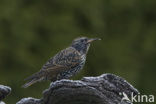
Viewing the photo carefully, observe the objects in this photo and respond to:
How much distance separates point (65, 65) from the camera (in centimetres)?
872

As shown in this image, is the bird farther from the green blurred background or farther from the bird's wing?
the green blurred background

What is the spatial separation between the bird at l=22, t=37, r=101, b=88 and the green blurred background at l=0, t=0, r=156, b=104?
5423 millimetres

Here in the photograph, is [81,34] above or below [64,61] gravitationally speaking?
above

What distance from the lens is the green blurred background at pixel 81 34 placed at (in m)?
14.9

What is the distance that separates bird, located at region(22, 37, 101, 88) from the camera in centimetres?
844

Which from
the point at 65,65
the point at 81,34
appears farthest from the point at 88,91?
the point at 81,34

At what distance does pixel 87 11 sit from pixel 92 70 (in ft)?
3.59

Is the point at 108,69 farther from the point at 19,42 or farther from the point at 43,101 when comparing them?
the point at 43,101

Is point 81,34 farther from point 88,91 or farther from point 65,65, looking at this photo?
point 88,91

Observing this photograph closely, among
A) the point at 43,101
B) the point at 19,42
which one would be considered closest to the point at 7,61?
the point at 19,42

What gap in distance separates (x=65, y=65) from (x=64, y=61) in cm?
10

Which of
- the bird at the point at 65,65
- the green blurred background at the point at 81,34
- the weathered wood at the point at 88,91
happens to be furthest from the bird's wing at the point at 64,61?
the green blurred background at the point at 81,34

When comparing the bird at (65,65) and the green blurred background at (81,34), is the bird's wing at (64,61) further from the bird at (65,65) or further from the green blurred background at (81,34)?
the green blurred background at (81,34)

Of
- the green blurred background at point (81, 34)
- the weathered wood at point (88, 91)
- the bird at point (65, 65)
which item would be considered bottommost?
the weathered wood at point (88, 91)
